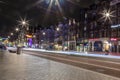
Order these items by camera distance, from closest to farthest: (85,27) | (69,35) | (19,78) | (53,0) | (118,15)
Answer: (19,78) → (53,0) → (118,15) → (85,27) → (69,35)

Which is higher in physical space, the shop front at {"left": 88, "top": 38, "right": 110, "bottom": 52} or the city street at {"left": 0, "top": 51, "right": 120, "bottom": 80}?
the shop front at {"left": 88, "top": 38, "right": 110, "bottom": 52}

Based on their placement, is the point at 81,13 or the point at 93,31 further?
the point at 81,13

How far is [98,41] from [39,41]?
69490 millimetres

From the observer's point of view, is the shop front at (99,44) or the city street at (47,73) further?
the shop front at (99,44)

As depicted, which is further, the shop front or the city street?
the shop front

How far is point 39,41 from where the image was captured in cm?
13900

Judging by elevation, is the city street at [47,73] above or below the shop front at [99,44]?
below

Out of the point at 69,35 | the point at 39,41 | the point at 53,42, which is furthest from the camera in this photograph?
the point at 39,41

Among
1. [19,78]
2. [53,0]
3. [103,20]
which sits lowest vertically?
[19,78]

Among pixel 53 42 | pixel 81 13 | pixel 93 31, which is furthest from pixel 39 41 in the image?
pixel 93 31

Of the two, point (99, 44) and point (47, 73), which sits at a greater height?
point (99, 44)

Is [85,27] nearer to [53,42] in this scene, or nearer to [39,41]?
[53,42]

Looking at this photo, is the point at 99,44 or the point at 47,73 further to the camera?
the point at 99,44

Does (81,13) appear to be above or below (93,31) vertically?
above
